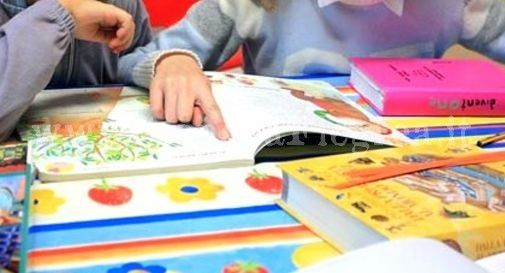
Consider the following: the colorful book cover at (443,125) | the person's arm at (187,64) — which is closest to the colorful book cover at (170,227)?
the person's arm at (187,64)

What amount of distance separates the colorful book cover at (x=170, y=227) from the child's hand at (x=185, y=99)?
3.7 inches

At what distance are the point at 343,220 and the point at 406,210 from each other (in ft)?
0.14

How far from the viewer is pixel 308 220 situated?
54cm

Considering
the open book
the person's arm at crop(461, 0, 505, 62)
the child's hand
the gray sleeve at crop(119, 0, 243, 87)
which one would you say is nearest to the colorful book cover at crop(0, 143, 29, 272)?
the open book

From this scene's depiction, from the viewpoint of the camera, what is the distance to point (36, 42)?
2.34ft

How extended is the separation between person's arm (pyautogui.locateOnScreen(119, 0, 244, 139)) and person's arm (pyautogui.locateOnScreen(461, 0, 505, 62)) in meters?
0.34

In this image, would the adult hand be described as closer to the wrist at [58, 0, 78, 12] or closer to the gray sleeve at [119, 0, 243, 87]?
the wrist at [58, 0, 78, 12]

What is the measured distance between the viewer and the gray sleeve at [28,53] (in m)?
0.69

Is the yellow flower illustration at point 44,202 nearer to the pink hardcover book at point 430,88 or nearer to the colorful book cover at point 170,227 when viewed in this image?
the colorful book cover at point 170,227

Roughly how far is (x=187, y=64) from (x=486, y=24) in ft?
1.61

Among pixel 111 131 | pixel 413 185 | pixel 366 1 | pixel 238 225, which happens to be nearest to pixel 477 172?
pixel 413 185

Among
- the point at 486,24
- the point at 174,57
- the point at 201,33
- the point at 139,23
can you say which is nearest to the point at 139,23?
the point at 139,23

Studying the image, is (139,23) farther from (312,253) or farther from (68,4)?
(312,253)

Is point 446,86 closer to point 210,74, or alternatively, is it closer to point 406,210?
point 210,74
